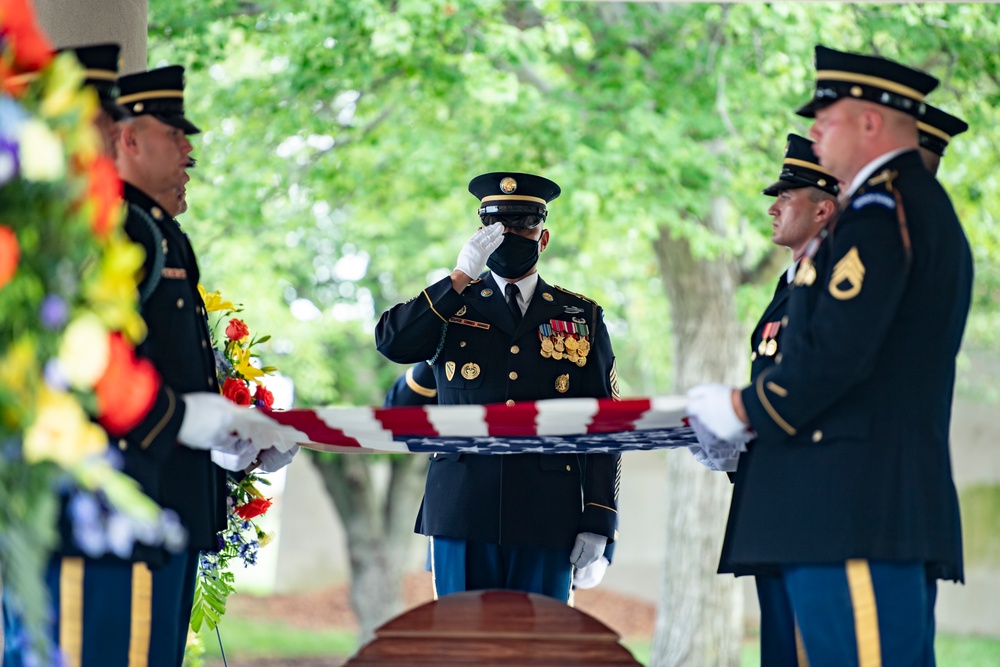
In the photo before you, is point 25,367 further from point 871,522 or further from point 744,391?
point 871,522

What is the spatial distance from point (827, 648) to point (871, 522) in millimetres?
296

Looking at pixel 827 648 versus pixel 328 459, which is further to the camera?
pixel 328 459

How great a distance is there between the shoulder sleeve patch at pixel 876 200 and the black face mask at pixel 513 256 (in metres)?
1.40

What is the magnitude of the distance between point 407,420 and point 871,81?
4.50ft

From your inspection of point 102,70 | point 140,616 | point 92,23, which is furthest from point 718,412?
point 92,23

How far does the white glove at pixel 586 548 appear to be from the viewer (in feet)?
12.8

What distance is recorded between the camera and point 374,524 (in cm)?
1400

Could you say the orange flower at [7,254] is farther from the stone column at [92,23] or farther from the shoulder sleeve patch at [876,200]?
the stone column at [92,23]

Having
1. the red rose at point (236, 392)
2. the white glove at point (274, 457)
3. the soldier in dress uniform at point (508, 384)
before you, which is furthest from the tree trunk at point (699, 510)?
the white glove at point (274, 457)

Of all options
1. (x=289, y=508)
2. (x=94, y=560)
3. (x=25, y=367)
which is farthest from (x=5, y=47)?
(x=289, y=508)

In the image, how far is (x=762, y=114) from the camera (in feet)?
29.7

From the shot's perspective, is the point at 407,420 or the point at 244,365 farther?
the point at 244,365

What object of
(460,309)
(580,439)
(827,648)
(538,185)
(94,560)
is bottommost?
(827,648)

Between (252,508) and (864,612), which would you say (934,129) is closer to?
(864,612)
